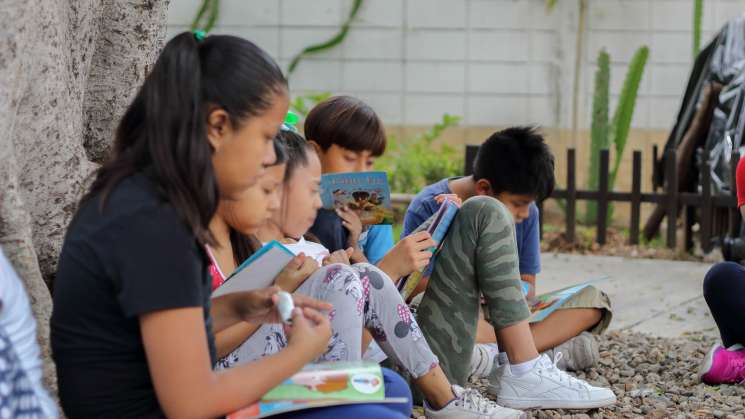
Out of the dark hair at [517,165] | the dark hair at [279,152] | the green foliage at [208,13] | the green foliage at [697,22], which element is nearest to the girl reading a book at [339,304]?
the dark hair at [279,152]

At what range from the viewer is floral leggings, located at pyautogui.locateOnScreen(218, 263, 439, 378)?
8.39 ft

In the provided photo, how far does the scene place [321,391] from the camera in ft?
6.47

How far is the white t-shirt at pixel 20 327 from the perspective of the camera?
173 centimetres

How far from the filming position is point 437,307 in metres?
3.16

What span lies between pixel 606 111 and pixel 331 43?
239cm

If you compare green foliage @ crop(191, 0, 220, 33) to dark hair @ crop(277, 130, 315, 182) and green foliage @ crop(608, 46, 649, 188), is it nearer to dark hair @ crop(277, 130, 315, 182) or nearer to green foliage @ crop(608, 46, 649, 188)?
green foliage @ crop(608, 46, 649, 188)

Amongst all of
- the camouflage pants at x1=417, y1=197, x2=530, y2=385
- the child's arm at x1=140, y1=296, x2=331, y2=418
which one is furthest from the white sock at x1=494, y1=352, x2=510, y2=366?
the child's arm at x1=140, y1=296, x2=331, y2=418

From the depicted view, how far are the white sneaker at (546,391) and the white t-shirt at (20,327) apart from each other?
66.5 inches

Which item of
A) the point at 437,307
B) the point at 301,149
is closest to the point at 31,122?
the point at 301,149

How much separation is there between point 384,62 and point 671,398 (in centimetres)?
591

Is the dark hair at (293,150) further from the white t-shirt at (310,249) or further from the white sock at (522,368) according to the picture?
the white sock at (522,368)

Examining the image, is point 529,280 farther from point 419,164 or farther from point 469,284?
point 419,164

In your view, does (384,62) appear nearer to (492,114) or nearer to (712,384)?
(492,114)

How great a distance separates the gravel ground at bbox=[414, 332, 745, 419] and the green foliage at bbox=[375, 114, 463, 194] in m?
3.87
